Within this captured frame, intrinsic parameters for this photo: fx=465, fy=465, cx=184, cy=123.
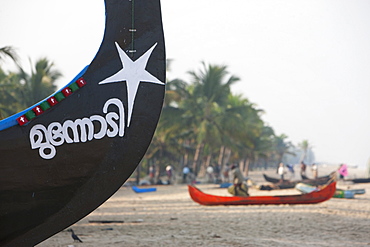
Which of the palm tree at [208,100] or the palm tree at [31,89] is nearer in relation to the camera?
the palm tree at [31,89]

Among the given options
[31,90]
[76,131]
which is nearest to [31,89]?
[31,90]

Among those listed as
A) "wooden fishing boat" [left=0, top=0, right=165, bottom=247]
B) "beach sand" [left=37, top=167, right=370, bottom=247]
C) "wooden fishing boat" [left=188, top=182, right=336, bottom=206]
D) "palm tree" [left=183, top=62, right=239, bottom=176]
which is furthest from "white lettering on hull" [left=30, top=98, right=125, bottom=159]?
"palm tree" [left=183, top=62, right=239, bottom=176]

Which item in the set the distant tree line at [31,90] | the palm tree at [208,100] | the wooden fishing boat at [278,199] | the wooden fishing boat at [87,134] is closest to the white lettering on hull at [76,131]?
the wooden fishing boat at [87,134]

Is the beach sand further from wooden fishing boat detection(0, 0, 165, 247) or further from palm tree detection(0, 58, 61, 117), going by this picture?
palm tree detection(0, 58, 61, 117)

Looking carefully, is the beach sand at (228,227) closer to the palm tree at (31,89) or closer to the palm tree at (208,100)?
the palm tree at (31,89)

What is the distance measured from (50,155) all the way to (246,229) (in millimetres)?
6293

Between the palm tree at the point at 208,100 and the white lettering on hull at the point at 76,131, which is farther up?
the palm tree at the point at 208,100

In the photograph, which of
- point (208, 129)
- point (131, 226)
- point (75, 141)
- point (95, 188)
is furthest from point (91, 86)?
point (208, 129)

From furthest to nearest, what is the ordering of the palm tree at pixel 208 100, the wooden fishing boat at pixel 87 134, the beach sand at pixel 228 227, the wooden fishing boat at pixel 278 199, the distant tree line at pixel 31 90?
the palm tree at pixel 208 100, the distant tree line at pixel 31 90, the wooden fishing boat at pixel 278 199, the beach sand at pixel 228 227, the wooden fishing boat at pixel 87 134

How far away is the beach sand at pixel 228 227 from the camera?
27.3ft

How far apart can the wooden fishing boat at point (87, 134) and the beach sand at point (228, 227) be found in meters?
3.20

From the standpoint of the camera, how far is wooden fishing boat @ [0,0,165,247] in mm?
4590

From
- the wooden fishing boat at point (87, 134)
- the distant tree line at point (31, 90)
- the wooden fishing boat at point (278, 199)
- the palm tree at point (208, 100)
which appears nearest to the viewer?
the wooden fishing boat at point (87, 134)

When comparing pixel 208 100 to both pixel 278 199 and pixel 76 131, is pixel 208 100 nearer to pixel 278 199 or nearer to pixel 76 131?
pixel 278 199
